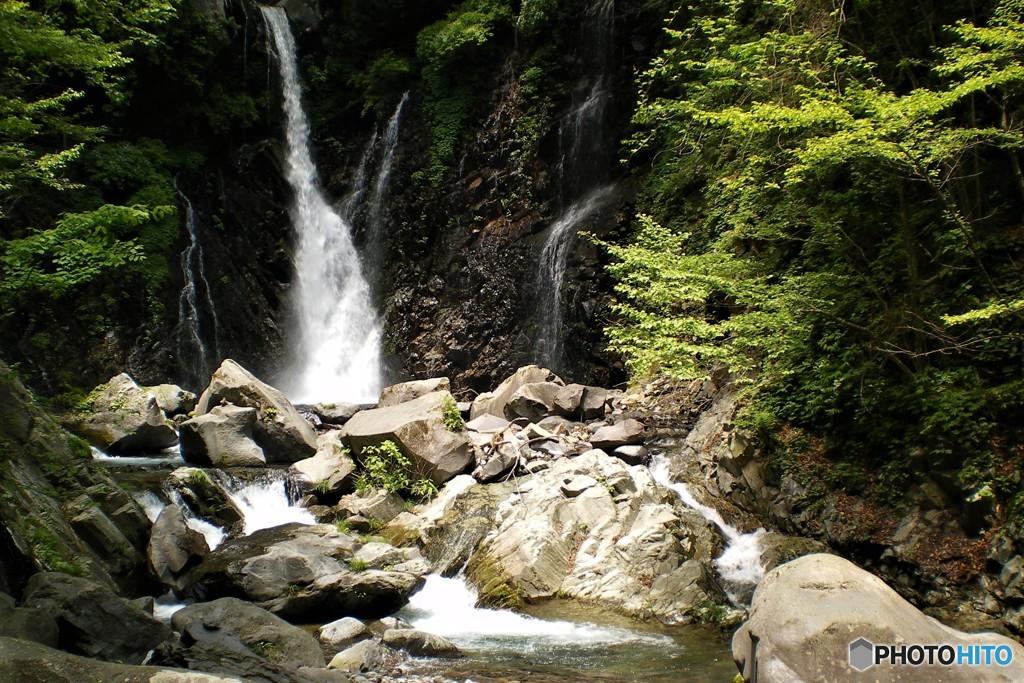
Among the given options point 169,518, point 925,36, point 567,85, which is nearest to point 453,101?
point 567,85

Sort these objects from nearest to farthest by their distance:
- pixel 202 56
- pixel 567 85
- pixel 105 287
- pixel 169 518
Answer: pixel 169 518, pixel 105 287, pixel 567 85, pixel 202 56

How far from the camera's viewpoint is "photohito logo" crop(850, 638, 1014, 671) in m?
3.95

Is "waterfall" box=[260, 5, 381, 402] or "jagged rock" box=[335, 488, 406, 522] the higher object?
"waterfall" box=[260, 5, 381, 402]

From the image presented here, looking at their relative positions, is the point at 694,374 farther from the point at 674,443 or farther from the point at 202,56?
the point at 202,56

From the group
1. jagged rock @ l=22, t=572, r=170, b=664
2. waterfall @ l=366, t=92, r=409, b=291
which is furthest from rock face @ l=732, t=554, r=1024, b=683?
waterfall @ l=366, t=92, r=409, b=291

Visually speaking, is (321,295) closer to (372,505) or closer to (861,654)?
(372,505)

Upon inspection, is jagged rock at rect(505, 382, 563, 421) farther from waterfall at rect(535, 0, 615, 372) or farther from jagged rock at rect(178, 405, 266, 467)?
jagged rock at rect(178, 405, 266, 467)

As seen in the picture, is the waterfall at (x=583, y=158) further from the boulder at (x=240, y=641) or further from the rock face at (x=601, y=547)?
the boulder at (x=240, y=641)

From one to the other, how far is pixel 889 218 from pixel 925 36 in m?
2.32

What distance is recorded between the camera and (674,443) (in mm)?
11039

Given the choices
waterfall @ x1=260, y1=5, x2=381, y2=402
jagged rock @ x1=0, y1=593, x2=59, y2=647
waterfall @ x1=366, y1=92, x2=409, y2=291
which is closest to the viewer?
jagged rock @ x1=0, y1=593, x2=59, y2=647

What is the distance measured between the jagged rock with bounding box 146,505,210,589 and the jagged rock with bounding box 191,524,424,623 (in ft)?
0.84

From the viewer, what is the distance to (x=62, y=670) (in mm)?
3258

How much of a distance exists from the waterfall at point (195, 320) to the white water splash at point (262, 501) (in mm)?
8300
